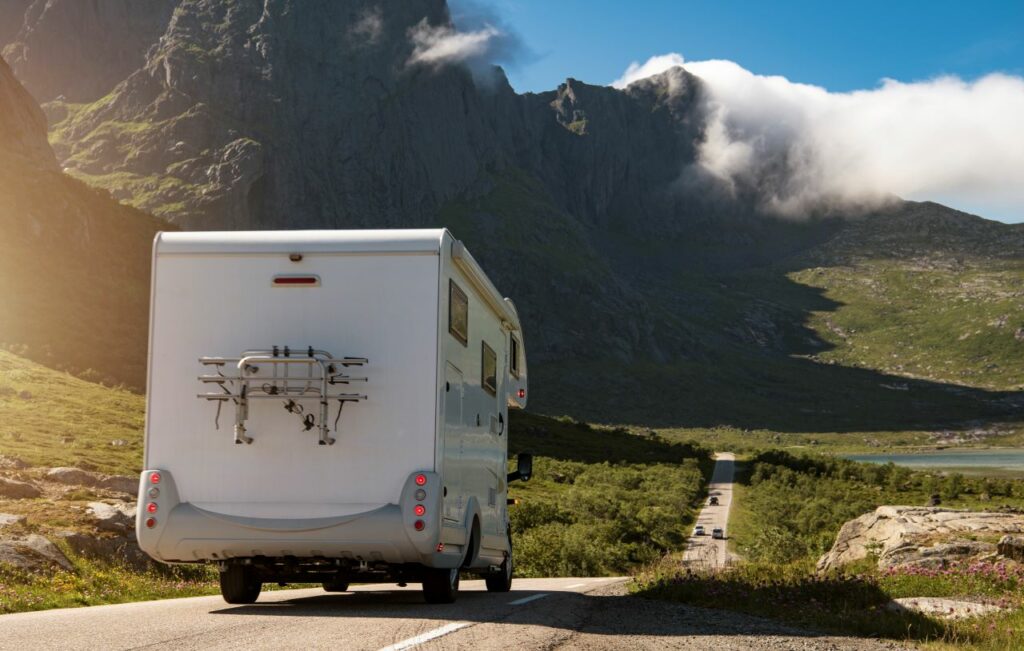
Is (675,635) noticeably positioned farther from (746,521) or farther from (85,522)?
(746,521)

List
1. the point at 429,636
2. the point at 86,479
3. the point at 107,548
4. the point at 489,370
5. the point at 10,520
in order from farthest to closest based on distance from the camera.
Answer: the point at 86,479, the point at 107,548, the point at 10,520, the point at 489,370, the point at 429,636

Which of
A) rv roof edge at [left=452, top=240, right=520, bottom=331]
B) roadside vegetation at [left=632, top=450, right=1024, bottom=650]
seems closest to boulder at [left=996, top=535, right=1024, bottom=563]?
roadside vegetation at [left=632, top=450, right=1024, bottom=650]

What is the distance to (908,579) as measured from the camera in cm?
1548

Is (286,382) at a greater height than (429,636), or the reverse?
(286,382)

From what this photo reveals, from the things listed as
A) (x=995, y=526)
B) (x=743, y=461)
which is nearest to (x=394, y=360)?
(x=995, y=526)

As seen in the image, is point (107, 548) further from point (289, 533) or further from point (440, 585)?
point (289, 533)

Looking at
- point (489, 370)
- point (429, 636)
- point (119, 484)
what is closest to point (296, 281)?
point (489, 370)

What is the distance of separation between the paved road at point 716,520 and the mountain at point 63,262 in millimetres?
53331

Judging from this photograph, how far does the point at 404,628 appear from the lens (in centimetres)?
1079

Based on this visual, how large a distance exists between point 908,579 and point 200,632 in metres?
9.87

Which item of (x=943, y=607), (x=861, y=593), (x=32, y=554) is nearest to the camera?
(x=943, y=607)

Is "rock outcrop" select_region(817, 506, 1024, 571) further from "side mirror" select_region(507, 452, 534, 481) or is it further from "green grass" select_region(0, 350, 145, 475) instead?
"green grass" select_region(0, 350, 145, 475)

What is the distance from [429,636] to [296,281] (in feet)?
15.5

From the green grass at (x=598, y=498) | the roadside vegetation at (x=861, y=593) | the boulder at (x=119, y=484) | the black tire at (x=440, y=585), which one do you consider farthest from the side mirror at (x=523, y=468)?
the boulder at (x=119, y=484)
